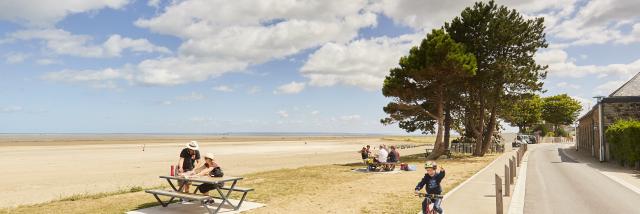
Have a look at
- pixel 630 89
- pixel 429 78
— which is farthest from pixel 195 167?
pixel 630 89

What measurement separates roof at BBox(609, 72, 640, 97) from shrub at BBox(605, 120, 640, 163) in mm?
3762

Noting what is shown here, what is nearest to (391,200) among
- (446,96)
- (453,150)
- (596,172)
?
(596,172)

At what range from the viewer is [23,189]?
1731cm

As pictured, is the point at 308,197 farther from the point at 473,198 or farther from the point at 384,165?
the point at 384,165

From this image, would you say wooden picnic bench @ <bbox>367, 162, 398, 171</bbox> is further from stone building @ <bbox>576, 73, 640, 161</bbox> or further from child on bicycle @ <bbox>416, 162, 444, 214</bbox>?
stone building @ <bbox>576, 73, 640, 161</bbox>

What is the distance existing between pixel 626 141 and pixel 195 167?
71.5 feet

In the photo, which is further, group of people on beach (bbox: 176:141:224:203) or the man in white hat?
the man in white hat

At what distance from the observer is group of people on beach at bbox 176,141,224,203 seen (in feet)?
34.2

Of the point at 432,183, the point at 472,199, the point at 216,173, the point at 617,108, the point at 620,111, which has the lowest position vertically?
the point at 472,199

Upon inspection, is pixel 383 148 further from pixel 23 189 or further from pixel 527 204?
pixel 23 189

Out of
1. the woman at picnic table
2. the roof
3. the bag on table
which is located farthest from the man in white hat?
the roof

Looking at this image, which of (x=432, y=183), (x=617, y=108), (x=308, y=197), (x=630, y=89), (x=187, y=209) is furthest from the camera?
(x=630, y=89)

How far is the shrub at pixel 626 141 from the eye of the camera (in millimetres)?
21641

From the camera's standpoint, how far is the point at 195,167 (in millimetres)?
11039
